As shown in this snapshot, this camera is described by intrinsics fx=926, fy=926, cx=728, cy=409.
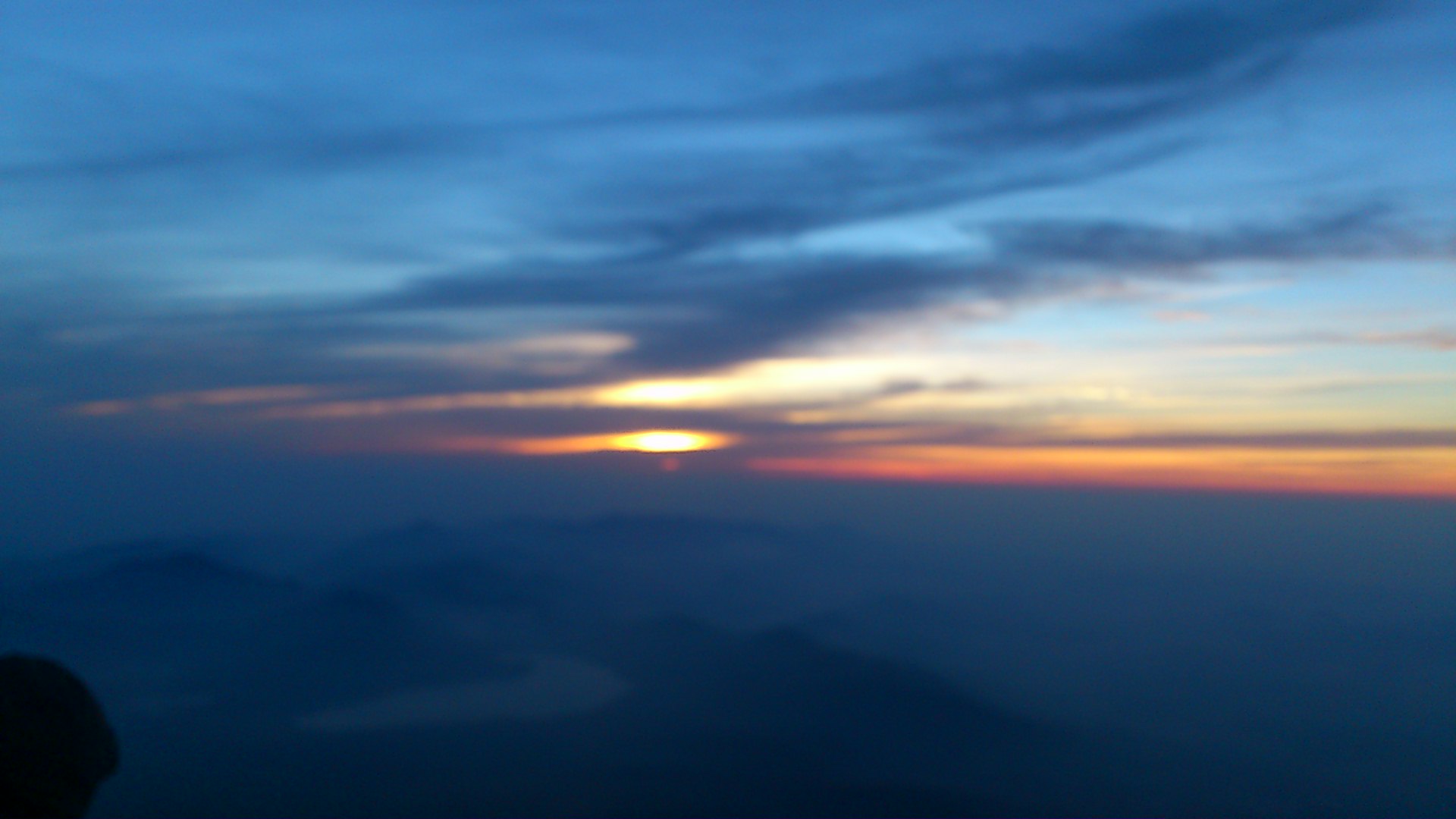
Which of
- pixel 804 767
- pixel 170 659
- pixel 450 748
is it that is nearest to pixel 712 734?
pixel 804 767

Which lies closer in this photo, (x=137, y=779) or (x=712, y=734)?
(x=137, y=779)

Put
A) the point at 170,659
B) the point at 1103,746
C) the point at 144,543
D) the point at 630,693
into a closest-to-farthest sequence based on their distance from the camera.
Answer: the point at 1103,746 < the point at 630,693 < the point at 170,659 < the point at 144,543

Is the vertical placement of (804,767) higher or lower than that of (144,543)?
lower

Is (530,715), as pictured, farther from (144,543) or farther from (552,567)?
(144,543)

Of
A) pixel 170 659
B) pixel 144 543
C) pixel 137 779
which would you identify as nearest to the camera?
pixel 137 779

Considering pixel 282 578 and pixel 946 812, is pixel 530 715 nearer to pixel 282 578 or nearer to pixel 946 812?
pixel 946 812

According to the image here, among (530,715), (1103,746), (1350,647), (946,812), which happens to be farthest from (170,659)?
(1350,647)
